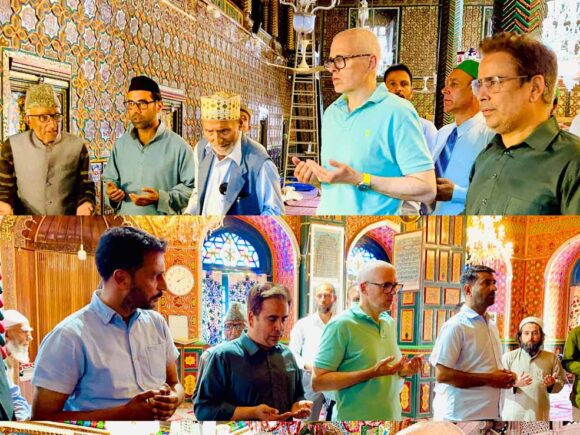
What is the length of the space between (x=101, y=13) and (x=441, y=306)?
65.7 inches

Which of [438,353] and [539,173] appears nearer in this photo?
[539,173]

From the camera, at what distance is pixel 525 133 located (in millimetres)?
2066

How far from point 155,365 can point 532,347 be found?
4.85ft

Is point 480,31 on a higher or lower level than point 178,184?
higher

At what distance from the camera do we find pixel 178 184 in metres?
2.18

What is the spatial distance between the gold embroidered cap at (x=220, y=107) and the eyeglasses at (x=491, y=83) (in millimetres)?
849

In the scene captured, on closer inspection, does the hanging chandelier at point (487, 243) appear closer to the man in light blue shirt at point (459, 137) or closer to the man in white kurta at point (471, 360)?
the man in white kurta at point (471, 360)

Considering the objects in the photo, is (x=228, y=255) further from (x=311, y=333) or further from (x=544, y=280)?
(x=544, y=280)

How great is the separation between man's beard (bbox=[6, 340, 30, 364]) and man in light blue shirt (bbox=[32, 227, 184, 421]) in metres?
0.07

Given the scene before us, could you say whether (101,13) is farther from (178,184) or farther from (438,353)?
(438,353)

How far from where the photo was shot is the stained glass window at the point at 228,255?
2.24 meters

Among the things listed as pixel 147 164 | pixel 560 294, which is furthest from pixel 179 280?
pixel 560 294

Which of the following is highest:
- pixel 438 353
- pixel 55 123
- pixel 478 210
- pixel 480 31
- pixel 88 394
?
pixel 480 31

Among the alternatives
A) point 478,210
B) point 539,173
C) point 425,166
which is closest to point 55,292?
point 425,166
